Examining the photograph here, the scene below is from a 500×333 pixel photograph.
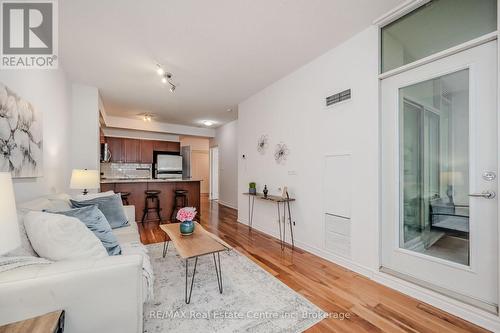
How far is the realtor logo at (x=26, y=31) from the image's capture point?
1889 mm

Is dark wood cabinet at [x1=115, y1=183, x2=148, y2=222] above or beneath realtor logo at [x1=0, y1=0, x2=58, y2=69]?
beneath

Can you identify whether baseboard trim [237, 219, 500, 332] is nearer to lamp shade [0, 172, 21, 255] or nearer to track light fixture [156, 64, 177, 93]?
lamp shade [0, 172, 21, 255]

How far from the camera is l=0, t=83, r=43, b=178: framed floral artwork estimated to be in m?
1.74

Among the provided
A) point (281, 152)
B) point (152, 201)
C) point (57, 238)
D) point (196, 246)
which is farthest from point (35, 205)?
point (152, 201)

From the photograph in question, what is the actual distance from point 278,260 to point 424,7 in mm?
3113

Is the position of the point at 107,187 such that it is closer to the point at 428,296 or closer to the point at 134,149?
the point at 134,149

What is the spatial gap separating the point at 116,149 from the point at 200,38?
5521 mm

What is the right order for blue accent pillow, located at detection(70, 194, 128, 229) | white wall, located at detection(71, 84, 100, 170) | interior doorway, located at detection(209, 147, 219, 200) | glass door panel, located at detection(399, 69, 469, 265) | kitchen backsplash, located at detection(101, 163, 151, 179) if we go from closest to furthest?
glass door panel, located at detection(399, 69, 469, 265)
blue accent pillow, located at detection(70, 194, 128, 229)
white wall, located at detection(71, 84, 100, 170)
kitchen backsplash, located at detection(101, 163, 151, 179)
interior doorway, located at detection(209, 147, 219, 200)

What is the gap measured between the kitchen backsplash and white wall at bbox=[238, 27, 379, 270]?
444 cm

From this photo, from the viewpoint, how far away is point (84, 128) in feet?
13.0

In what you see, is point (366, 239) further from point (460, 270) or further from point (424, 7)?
point (424, 7)

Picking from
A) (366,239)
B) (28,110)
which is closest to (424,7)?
(366,239)

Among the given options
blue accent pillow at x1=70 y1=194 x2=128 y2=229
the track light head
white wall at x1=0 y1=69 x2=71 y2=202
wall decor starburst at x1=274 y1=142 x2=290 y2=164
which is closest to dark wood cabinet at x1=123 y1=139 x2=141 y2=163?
white wall at x1=0 y1=69 x2=71 y2=202

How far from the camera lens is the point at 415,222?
7.22 ft
